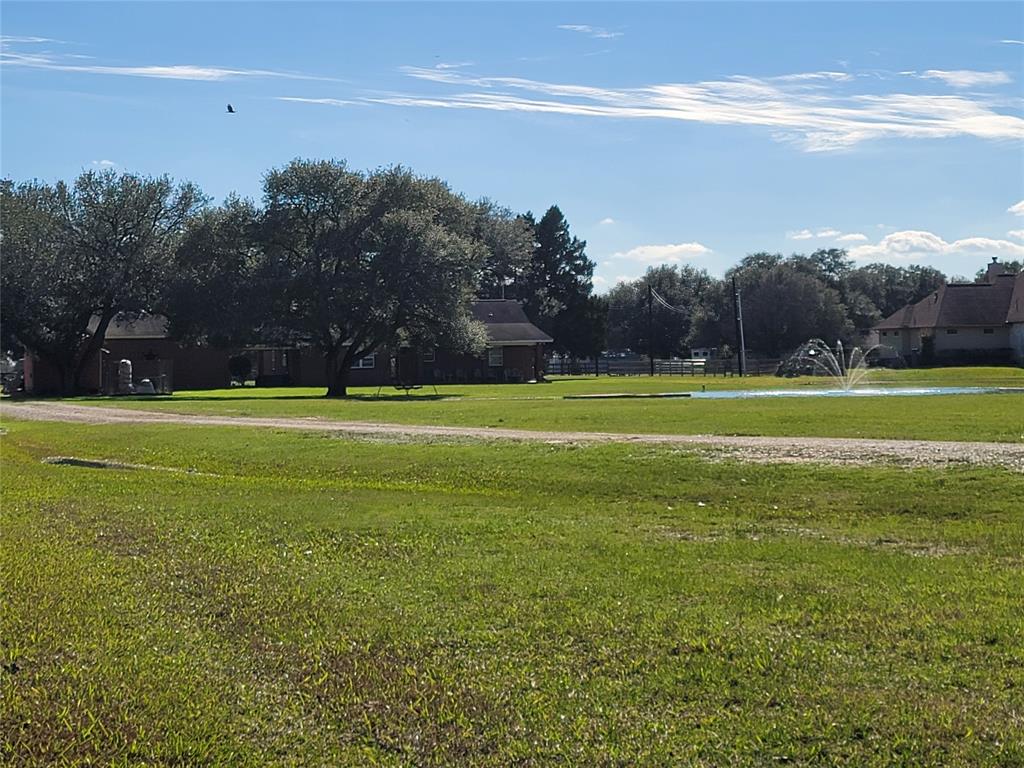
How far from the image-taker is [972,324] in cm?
8338

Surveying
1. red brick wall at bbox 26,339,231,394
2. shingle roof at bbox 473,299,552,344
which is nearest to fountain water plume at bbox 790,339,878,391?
shingle roof at bbox 473,299,552,344

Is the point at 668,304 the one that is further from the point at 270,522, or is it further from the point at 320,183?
the point at 270,522

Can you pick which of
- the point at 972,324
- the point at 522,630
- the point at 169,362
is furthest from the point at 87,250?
the point at 972,324

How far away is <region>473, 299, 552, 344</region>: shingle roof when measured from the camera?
75800mm

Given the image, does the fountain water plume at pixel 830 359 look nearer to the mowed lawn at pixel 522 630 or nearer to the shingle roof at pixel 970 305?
the shingle roof at pixel 970 305

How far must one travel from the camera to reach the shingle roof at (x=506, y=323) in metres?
75.8

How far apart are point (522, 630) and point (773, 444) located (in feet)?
44.3

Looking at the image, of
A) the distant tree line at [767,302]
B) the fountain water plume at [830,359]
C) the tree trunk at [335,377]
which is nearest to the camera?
the tree trunk at [335,377]

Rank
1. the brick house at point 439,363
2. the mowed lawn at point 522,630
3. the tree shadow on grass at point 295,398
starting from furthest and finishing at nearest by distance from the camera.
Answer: the brick house at point 439,363
the tree shadow on grass at point 295,398
the mowed lawn at point 522,630

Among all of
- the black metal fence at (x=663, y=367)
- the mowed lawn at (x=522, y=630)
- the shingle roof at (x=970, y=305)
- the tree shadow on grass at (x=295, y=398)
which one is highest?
the shingle roof at (x=970, y=305)

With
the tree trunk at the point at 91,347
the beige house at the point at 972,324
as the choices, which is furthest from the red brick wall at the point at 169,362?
the beige house at the point at 972,324

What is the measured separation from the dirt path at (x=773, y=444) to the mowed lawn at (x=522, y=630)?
7.12ft

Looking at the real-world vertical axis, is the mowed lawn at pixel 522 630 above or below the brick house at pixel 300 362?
below

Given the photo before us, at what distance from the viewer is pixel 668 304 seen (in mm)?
125188
